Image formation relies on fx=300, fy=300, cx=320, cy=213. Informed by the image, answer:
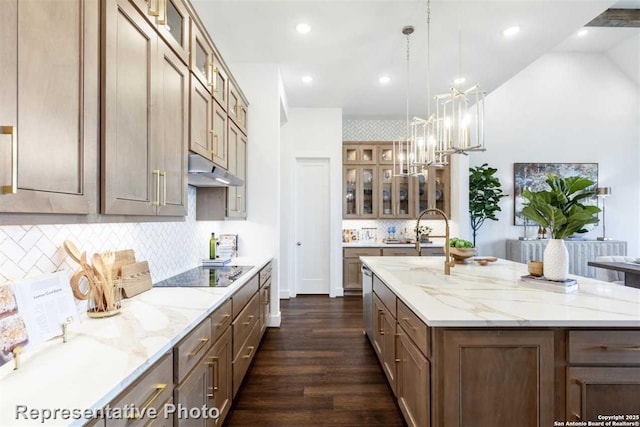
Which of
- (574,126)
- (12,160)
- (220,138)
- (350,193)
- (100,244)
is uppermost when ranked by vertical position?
(574,126)

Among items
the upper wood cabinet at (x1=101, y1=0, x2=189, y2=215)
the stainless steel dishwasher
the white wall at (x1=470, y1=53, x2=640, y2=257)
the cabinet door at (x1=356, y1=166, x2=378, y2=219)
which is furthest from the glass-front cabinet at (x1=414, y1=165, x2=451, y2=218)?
the upper wood cabinet at (x1=101, y1=0, x2=189, y2=215)

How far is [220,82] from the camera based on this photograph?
8.88 feet

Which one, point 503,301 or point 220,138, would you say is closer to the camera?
point 503,301

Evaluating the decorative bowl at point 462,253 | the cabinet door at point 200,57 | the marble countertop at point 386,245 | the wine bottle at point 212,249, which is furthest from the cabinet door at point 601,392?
the marble countertop at point 386,245

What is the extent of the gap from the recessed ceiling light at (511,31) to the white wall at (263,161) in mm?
2550

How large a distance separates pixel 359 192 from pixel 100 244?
14.5 feet

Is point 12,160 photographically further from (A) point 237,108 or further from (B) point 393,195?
(B) point 393,195

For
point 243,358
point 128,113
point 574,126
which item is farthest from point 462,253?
point 574,126

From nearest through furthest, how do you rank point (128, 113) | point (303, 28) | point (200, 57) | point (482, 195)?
1. point (128, 113)
2. point (200, 57)
3. point (303, 28)
4. point (482, 195)

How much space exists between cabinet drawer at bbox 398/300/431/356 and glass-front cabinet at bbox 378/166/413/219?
12.4 feet

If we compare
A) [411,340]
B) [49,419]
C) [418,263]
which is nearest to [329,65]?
[418,263]

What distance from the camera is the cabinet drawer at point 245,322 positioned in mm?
2115

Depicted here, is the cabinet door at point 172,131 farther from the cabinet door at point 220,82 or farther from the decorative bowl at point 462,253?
the decorative bowl at point 462,253

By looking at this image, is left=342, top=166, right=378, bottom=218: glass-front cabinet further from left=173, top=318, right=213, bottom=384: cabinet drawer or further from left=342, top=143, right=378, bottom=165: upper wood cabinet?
left=173, top=318, right=213, bottom=384: cabinet drawer
